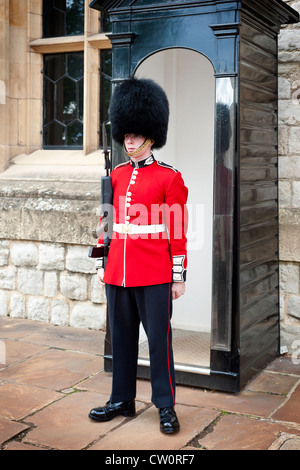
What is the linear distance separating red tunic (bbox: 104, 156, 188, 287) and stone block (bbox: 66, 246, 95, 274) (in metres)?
1.77

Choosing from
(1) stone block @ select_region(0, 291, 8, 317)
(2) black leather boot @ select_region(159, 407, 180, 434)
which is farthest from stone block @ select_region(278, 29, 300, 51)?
(1) stone block @ select_region(0, 291, 8, 317)

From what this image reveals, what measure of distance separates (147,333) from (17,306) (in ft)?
7.73

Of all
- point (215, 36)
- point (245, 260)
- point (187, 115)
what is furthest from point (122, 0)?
point (245, 260)

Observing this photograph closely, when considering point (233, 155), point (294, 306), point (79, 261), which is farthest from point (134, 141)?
point (79, 261)

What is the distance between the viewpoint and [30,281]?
16.6 ft

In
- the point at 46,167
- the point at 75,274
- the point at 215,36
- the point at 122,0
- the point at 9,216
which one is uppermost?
the point at 122,0

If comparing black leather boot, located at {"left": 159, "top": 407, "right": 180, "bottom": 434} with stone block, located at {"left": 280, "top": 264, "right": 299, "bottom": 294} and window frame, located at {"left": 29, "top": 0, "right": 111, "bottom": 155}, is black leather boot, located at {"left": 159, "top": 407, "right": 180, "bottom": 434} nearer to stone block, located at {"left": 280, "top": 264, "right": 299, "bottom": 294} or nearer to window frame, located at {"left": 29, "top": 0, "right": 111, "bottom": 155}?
stone block, located at {"left": 280, "top": 264, "right": 299, "bottom": 294}

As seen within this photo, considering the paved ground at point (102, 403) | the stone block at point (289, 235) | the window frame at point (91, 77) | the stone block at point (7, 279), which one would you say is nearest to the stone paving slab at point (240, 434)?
the paved ground at point (102, 403)

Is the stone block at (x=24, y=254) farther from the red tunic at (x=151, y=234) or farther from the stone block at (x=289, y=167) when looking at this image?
the red tunic at (x=151, y=234)

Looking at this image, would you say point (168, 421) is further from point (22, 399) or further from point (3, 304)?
point (3, 304)

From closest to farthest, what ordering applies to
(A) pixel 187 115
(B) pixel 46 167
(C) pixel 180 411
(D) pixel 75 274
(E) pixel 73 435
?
1. (E) pixel 73 435
2. (C) pixel 180 411
3. (A) pixel 187 115
4. (D) pixel 75 274
5. (B) pixel 46 167
